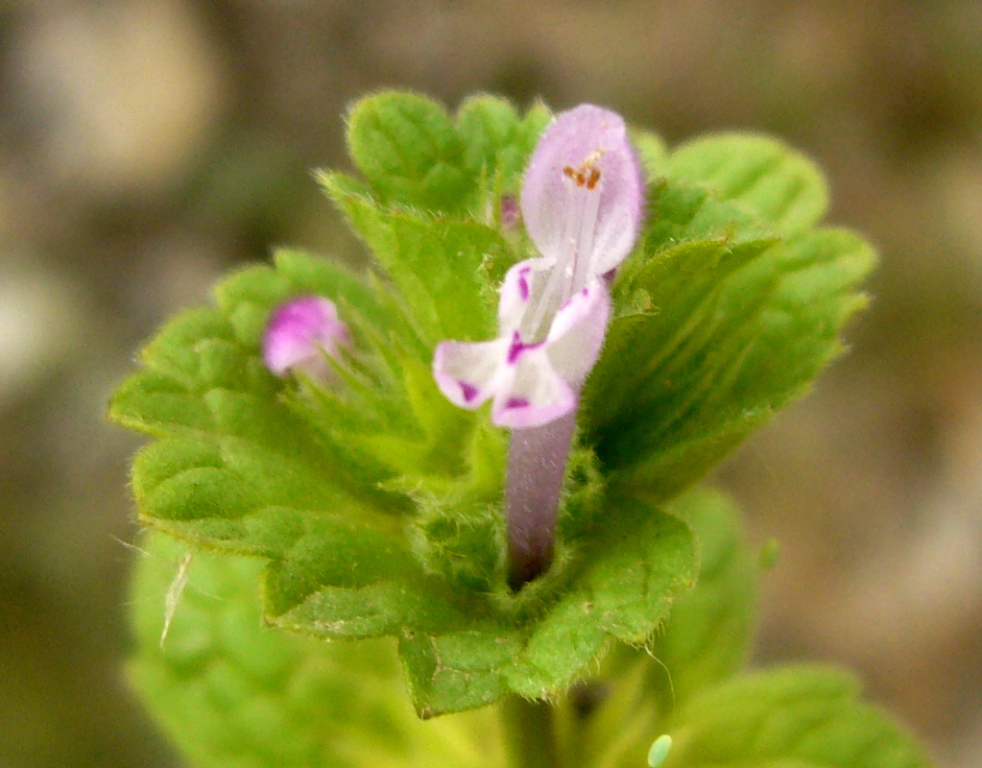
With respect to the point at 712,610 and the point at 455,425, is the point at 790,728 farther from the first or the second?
the point at 455,425

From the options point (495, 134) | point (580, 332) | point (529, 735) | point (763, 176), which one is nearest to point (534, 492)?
point (580, 332)

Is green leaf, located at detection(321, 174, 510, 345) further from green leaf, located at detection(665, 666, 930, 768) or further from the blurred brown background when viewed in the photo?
the blurred brown background

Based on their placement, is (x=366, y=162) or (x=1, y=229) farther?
(x=1, y=229)

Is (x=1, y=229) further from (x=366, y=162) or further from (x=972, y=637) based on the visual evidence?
(x=972, y=637)

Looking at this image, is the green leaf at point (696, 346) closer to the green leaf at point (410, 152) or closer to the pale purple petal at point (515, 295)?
the pale purple petal at point (515, 295)

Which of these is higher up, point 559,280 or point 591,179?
point 591,179

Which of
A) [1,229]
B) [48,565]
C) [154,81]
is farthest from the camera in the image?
[154,81]

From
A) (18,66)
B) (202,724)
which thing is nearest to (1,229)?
(18,66)
